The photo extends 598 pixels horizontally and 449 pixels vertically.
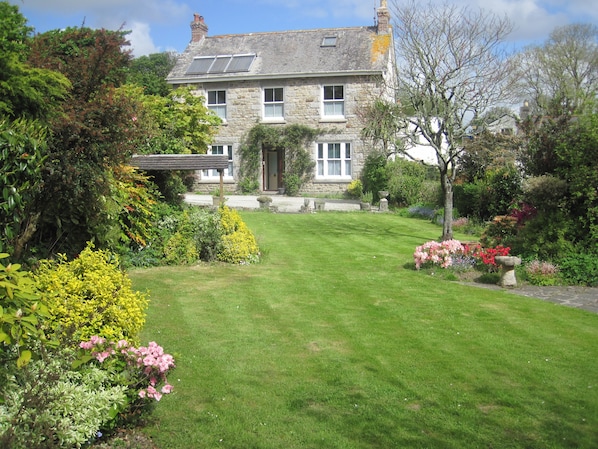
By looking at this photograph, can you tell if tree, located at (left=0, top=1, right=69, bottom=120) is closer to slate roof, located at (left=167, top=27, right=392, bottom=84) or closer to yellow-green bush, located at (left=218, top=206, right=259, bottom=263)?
yellow-green bush, located at (left=218, top=206, right=259, bottom=263)

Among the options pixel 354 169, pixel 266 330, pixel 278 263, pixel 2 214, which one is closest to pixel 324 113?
pixel 354 169

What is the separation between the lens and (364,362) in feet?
23.2

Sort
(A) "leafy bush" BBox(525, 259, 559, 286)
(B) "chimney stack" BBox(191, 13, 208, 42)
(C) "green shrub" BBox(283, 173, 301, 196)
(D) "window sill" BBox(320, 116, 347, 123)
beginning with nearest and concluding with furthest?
(A) "leafy bush" BBox(525, 259, 559, 286), (D) "window sill" BBox(320, 116, 347, 123), (C) "green shrub" BBox(283, 173, 301, 196), (B) "chimney stack" BBox(191, 13, 208, 42)

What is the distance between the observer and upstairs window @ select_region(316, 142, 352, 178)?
105 feet

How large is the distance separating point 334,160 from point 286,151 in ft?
9.22

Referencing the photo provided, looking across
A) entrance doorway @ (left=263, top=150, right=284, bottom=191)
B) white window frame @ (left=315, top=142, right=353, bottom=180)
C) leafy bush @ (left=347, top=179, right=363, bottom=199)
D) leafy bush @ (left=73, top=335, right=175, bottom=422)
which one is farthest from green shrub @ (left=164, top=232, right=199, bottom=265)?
entrance doorway @ (left=263, top=150, right=284, bottom=191)

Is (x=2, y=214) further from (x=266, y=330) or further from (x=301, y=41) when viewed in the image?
(x=301, y=41)

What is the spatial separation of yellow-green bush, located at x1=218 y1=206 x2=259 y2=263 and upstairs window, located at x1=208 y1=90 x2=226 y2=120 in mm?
20552

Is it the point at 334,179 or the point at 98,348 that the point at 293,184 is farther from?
the point at 98,348

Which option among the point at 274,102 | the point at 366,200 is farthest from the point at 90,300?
the point at 274,102

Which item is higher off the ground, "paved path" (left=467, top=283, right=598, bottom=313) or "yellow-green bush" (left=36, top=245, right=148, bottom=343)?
"yellow-green bush" (left=36, top=245, right=148, bottom=343)

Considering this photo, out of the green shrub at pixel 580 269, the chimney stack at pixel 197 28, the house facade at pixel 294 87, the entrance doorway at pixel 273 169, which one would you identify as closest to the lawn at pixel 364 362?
the green shrub at pixel 580 269

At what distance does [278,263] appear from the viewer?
45.3 feet

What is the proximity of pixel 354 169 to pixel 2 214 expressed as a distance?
26830 millimetres
